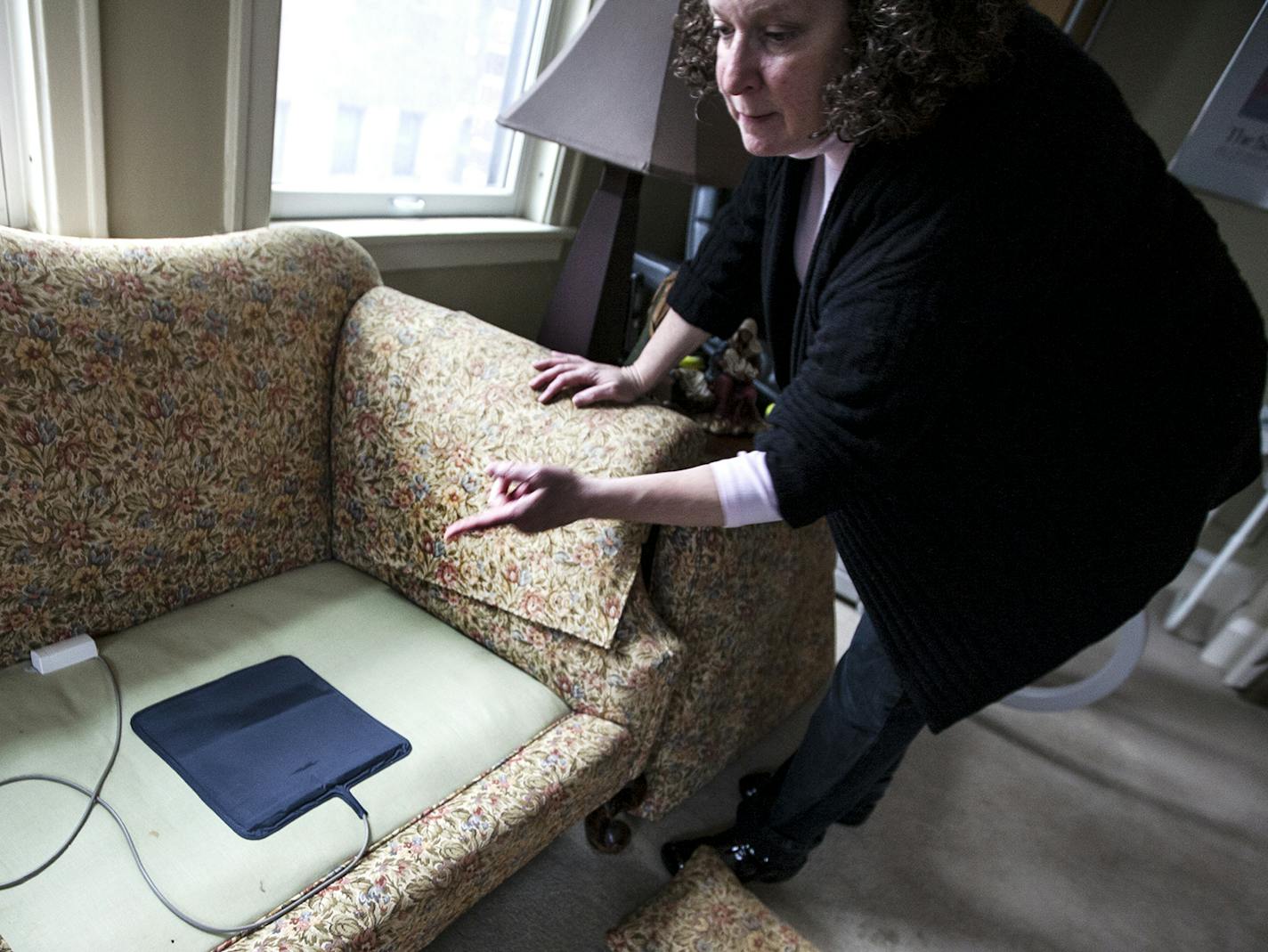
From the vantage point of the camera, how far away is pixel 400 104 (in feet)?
5.06

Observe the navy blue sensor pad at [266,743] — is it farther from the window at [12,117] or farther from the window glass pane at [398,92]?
the window glass pane at [398,92]

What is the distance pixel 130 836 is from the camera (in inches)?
30.6

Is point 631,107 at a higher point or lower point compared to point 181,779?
higher

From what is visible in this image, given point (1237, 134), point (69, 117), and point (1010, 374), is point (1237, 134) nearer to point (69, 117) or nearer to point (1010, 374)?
point (1010, 374)

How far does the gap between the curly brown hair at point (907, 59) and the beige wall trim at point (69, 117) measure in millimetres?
914

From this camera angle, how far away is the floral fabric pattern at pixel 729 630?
1.12m

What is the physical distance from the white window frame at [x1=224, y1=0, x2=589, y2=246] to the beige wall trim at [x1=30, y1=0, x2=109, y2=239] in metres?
0.18

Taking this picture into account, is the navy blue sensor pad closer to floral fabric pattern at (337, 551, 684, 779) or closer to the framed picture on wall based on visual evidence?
floral fabric pattern at (337, 551, 684, 779)

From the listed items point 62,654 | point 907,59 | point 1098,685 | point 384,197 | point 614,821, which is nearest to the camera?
point 907,59

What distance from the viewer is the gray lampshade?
1134 mm

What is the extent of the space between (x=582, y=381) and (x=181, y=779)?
654mm

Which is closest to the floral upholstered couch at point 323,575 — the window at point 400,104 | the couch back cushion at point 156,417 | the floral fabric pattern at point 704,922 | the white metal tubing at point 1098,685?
the couch back cushion at point 156,417

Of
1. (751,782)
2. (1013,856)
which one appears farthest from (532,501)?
(1013,856)

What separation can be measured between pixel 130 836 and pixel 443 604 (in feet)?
1.50
